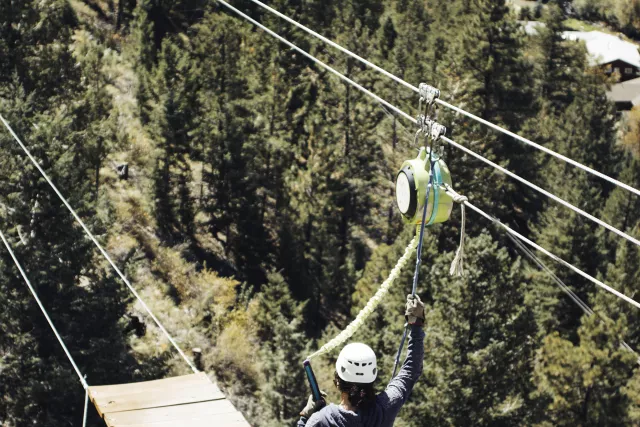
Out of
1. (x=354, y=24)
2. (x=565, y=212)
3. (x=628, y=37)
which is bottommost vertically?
(x=628, y=37)

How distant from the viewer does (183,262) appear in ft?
108

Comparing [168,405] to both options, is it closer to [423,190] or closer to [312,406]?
[312,406]

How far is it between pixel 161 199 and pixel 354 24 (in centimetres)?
1535

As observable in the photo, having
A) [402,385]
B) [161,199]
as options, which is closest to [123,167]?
[161,199]

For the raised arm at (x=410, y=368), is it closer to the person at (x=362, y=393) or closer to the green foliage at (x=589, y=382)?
the person at (x=362, y=393)

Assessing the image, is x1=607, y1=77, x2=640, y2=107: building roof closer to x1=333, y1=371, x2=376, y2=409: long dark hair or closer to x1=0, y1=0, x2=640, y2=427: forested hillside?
x1=0, y1=0, x2=640, y2=427: forested hillside

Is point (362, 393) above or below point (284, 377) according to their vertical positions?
above

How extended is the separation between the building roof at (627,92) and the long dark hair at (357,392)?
202 feet

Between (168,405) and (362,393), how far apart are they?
2.98m

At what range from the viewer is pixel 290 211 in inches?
1417

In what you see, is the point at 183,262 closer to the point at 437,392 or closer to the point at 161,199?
the point at 161,199

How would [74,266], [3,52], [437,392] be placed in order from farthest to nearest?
[3,52], [74,266], [437,392]

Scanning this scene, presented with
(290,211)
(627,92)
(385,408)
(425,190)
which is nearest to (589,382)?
(290,211)

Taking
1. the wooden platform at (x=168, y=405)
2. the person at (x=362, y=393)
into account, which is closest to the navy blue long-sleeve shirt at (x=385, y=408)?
the person at (x=362, y=393)
